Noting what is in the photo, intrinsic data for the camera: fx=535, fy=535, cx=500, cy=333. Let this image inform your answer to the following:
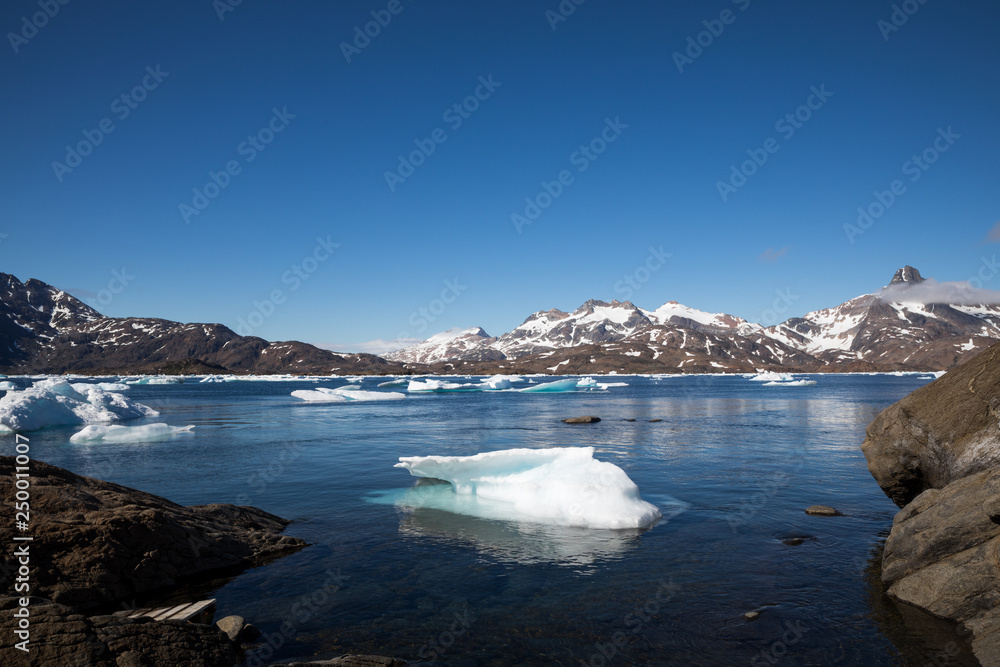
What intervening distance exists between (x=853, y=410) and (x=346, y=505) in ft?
190

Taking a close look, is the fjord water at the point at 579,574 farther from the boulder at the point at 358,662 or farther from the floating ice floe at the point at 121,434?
the floating ice floe at the point at 121,434

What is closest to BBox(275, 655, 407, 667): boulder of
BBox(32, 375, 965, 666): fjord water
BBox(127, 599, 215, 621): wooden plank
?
BBox(32, 375, 965, 666): fjord water

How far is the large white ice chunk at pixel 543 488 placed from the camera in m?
14.3

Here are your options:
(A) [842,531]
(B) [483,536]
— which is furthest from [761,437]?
(B) [483,536]

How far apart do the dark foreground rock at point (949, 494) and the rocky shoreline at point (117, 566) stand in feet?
28.9

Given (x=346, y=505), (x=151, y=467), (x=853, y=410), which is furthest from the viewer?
(x=853, y=410)

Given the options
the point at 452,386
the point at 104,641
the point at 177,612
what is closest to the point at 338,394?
the point at 452,386

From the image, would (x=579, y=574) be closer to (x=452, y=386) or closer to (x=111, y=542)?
(x=111, y=542)

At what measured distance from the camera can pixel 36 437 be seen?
113 ft

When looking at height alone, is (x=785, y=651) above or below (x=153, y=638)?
below

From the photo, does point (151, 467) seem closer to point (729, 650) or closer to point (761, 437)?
point (729, 650)

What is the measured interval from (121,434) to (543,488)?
30339mm

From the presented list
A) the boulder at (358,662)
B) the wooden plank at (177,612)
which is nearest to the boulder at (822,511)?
the boulder at (358,662)

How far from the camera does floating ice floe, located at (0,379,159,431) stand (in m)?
36.8
